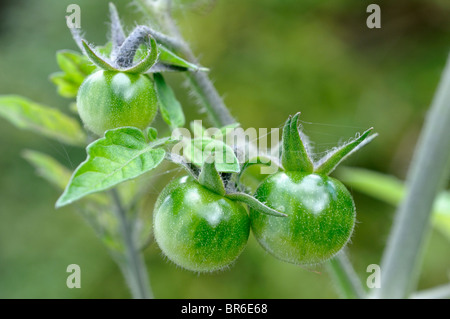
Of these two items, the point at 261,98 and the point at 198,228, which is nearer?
the point at 198,228

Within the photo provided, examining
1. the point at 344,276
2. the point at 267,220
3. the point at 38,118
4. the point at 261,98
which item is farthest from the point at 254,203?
the point at 261,98

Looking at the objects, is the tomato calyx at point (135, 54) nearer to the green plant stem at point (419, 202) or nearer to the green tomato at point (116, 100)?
the green tomato at point (116, 100)

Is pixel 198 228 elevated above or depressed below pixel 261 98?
below

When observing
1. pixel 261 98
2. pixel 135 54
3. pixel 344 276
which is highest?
pixel 261 98

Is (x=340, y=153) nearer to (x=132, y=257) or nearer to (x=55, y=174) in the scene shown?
(x=132, y=257)

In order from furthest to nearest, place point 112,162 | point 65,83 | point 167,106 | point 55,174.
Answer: point 55,174
point 65,83
point 167,106
point 112,162

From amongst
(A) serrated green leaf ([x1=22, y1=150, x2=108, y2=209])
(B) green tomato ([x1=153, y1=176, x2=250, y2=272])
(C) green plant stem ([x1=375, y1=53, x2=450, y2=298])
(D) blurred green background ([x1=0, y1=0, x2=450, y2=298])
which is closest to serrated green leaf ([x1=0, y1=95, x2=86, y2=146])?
(A) serrated green leaf ([x1=22, y1=150, x2=108, y2=209])
